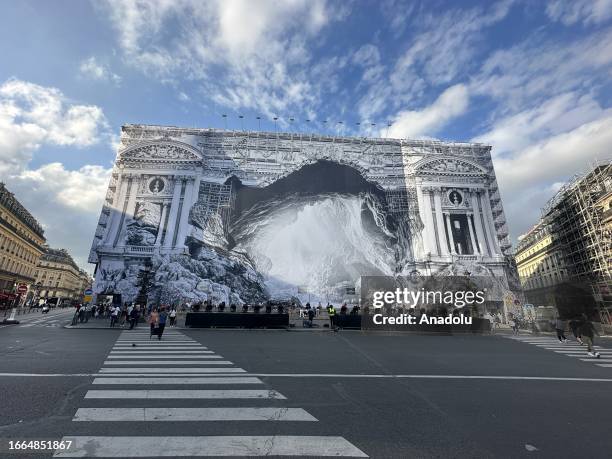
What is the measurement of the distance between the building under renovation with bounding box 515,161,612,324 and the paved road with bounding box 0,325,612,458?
97.8 feet

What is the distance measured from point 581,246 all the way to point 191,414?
45040 mm

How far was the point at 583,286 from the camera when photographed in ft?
109

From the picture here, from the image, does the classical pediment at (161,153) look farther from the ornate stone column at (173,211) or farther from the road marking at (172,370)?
the road marking at (172,370)

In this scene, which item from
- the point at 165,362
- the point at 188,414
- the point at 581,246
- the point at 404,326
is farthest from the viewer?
the point at 581,246

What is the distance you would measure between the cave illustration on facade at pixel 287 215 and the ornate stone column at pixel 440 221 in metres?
Answer: 0.13

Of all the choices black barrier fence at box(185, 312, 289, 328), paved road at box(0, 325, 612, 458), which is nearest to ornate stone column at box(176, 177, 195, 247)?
black barrier fence at box(185, 312, 289, 328)

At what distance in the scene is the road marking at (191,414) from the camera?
175 inches

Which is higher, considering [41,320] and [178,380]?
[41,320]

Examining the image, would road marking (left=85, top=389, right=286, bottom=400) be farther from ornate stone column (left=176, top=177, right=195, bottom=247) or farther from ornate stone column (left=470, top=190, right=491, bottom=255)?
ornate stone column (left=470, top=190, right=491, bottom=255)

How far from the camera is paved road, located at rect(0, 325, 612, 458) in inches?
148

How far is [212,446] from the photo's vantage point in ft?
11.9

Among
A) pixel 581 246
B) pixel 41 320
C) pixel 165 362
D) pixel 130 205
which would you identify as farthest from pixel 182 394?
pixel 581 246

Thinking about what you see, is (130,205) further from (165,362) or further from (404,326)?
(404,326)

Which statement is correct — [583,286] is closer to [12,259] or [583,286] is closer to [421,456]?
[421,456]
